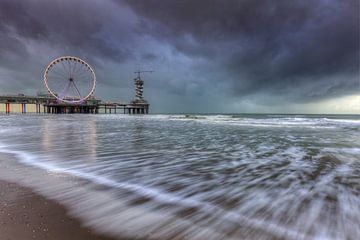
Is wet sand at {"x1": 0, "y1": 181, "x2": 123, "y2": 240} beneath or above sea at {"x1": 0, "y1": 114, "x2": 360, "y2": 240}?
above

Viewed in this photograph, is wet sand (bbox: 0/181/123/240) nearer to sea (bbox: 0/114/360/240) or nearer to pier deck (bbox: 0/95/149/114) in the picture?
sea (bbox: 0/114/360/240)

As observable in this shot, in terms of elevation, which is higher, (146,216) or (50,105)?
(50,105)

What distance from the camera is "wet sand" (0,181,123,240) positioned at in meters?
2.10

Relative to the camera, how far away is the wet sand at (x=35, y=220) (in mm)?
2096

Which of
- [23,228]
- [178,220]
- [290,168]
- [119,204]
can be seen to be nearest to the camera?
[23,228]

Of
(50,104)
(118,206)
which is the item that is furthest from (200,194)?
(50,104)

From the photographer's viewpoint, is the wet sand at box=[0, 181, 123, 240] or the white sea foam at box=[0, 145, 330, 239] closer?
the wet sand at box=[0, 181, 123, 240]

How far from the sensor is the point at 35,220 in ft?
7.80

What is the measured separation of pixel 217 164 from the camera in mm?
5629

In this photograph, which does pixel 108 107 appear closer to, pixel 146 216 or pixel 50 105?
pixel 50 105

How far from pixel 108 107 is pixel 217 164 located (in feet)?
386

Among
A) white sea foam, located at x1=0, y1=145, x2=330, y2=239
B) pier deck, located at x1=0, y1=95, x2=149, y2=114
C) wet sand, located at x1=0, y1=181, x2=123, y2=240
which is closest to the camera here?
wet sand, located at x1=0, y1=181, x2=123, y2=240

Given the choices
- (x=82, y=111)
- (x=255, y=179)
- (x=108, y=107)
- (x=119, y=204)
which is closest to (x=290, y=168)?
(x=255, y=179)

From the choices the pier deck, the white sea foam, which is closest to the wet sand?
the white sea foam
